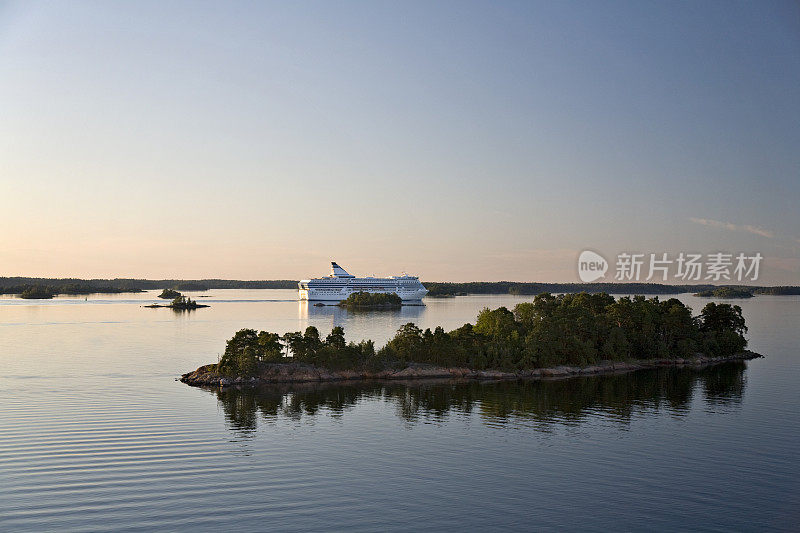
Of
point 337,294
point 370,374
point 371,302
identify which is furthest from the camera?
point 337,294

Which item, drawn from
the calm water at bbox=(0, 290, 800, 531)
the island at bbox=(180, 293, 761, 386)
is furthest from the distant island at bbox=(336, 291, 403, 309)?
the calm water at bbox=(0, 290, 800, 531)

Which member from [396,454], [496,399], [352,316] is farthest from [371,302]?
[396,454]

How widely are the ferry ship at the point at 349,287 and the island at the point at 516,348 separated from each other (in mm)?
124589

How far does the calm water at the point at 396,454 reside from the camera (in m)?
23.5

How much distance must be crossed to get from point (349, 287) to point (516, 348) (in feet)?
460

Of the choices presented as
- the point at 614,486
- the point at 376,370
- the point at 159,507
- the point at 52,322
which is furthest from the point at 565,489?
the point at 52,322

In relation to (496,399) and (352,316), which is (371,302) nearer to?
(352,316)

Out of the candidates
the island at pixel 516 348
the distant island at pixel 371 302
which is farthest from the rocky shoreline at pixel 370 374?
the distant island at pixel 371 302

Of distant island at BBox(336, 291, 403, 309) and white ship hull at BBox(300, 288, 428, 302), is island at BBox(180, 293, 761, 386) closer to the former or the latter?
distant island at BBox(336, 291, 403, 309)

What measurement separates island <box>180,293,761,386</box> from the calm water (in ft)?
11.6

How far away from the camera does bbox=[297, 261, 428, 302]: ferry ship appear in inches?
7692

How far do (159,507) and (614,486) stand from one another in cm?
1816

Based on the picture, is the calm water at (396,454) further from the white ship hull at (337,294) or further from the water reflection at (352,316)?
the white ship hull at (337,294)

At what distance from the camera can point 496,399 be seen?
1863 inches
